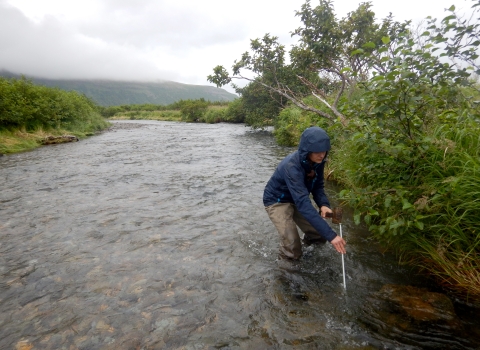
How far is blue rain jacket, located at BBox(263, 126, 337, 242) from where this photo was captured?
4121 millimetres

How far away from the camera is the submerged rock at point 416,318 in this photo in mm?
3330

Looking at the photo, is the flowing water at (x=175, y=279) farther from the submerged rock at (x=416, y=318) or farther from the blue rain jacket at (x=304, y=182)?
the blue rain jacket at (x=304, y=182)

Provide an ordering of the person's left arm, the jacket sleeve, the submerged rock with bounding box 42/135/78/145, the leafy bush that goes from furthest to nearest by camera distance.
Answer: the submerged rock with bounding box 42/135/78/145 < the leafy bush < the person's left arm < the jacket sleeve

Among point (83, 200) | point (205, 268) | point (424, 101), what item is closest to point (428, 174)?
point (424, 101)

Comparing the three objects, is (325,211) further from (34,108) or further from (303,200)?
(34,108)

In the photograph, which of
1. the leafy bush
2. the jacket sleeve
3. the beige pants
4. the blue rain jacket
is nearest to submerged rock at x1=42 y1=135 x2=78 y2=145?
the leafy bush

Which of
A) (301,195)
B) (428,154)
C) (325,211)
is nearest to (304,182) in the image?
(301,195)

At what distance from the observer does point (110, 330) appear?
3611 mm

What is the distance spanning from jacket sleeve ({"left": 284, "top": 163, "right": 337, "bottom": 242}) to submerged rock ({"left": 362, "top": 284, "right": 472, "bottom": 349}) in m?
1.12

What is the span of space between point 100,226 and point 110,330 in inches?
142

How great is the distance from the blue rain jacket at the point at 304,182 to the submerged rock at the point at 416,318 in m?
1.12

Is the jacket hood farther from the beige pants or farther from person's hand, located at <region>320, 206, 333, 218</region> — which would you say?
the beige pants

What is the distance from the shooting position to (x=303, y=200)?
4.26 meters

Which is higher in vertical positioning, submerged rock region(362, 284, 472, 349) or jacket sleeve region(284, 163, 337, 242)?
jacket sleeve region(284, 163, 337, 242)
